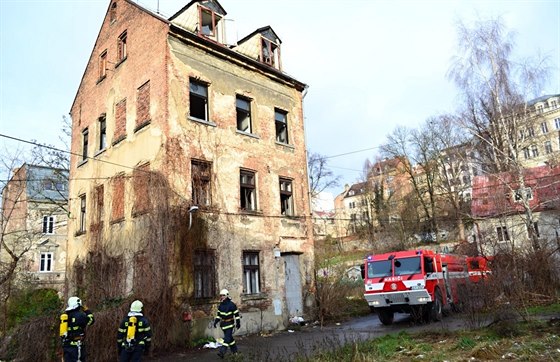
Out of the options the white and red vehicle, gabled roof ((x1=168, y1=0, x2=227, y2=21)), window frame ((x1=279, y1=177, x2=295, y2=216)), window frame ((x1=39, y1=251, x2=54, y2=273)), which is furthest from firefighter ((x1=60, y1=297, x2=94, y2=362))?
window frame ((x1=39, y1=251, x2=54, y2=273))

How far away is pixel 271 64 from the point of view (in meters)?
21.9

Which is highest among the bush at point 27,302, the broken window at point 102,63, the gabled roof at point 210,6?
the gabled roof at point 210,6

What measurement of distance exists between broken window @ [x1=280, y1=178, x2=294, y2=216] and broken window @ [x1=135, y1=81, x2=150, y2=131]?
6516 millimetres

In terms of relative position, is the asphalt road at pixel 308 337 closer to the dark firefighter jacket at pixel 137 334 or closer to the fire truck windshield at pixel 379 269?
the fire truck windshield at pixel 379 269

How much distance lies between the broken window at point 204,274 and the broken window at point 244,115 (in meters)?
6.03

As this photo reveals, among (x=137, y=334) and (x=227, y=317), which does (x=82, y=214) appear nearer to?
(x=227, y=317)

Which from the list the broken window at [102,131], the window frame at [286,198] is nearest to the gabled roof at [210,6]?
the broken window at [102,131]

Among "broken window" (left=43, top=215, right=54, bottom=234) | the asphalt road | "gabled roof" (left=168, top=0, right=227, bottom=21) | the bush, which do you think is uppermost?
"gabled roof" (left=168, top=0, right=227, bottom=21)

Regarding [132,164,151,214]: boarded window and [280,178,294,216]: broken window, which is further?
[280,178,294,216]: broken window

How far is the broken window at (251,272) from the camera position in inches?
678

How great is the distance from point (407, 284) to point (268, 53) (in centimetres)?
1279

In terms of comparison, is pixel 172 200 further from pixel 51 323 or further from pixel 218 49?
pixel 218 49

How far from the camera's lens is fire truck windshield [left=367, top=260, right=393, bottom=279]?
17297 mm

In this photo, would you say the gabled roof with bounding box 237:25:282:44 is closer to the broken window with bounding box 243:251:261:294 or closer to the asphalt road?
the broken window with bounding box 243:251:261:294
